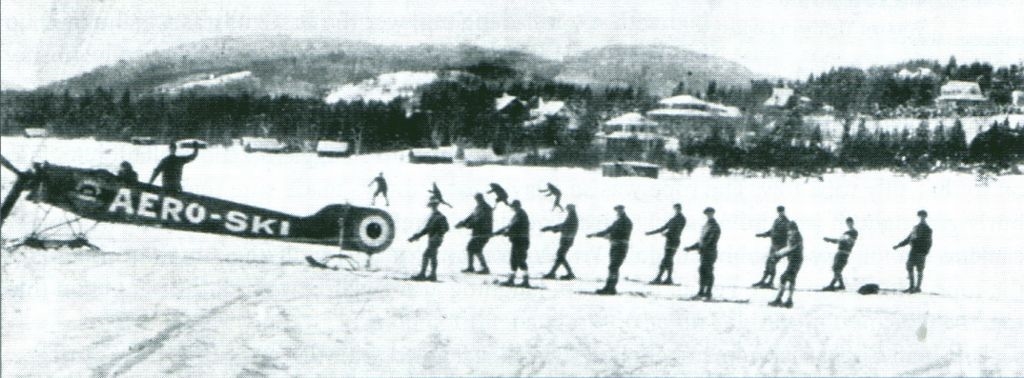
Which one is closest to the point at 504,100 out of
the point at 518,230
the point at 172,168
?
the point at 518,230

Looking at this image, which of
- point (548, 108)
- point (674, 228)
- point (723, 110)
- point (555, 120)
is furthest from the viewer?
point (723, 110)

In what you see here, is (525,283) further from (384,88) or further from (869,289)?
(384,88)

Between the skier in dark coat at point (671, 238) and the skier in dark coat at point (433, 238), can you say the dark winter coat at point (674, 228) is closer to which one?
the skier in dark coat at point (671, 238)

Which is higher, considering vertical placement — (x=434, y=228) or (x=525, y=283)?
(x=434, y=228)

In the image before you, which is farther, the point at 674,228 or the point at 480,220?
the point at 480,220

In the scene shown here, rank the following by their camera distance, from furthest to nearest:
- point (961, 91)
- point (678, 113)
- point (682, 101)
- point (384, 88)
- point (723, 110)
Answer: point (678, 113) → point (723, 110) → point (682, 101) → point (384, 88) → point (961, 91)

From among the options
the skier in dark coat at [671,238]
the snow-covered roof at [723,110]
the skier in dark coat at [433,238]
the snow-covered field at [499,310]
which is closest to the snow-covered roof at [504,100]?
the snow-covered field at [499,310]

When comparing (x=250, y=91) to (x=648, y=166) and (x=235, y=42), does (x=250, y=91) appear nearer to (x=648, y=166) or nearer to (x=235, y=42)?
(x=235, y=42)

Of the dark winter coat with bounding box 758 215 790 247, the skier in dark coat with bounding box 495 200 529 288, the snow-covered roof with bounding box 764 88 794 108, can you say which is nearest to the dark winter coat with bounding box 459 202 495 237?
the skier in dark coat with bounding box 495 200 529 288
